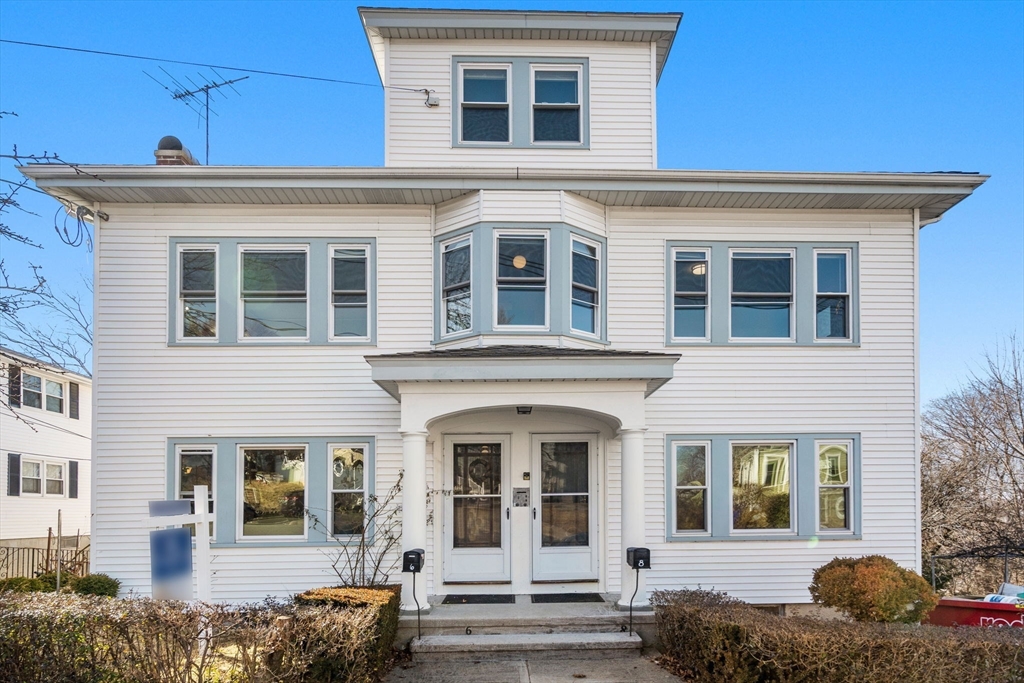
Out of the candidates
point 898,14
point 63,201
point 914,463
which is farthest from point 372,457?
point 898,14

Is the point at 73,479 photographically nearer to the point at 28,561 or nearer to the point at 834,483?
the point at 28,561

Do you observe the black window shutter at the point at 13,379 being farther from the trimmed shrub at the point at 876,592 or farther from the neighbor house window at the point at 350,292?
the trimmed shrub at the point at 876,592

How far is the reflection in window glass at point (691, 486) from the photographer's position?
36.6ft

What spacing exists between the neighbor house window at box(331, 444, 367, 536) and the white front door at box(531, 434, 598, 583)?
2448mm

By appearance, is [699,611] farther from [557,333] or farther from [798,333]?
[798,333]

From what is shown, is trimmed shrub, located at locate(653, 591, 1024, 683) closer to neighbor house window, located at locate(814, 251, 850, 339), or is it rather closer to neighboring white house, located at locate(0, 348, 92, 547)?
neighbor house window, located at locate(814, 251, 850, 339)

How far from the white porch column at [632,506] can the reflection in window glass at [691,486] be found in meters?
1.46

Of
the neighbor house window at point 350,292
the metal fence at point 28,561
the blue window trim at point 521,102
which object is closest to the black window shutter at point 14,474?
the metal fence at point 28,561

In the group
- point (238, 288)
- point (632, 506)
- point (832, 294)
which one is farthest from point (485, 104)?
point (632, 506)

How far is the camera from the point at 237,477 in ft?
35.7

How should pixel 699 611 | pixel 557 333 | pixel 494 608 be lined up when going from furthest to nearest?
pixel 557 333 → pixel 494 608 → pixel 699 611

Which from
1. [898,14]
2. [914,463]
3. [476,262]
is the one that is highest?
[898,14]

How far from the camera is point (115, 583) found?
1045cm

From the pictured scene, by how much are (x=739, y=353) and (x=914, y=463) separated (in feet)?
9.90
